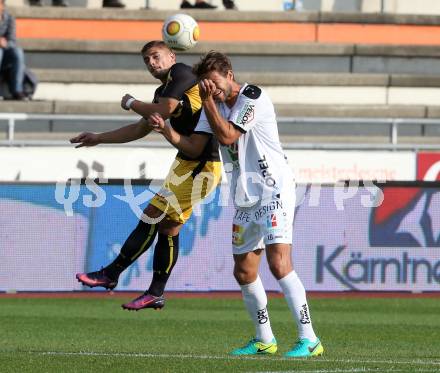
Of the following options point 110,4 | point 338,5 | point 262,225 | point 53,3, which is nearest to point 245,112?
point 262,225

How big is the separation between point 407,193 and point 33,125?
685cm

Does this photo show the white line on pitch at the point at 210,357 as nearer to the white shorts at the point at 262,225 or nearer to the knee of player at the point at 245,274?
the knee of player at the point at 245,274

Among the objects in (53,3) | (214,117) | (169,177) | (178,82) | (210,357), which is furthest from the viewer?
(53,3)

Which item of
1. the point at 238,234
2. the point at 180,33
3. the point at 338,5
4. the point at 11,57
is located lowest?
the point at 238,234

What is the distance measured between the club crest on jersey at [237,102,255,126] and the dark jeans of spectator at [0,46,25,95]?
12049 mm

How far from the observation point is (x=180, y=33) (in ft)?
34.6

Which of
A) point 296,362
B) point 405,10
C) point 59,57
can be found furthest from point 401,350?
point 405,10

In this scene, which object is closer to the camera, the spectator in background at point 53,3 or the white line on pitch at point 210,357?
the white line on pitch at point 210,357

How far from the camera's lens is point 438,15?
→ 80.7 feet

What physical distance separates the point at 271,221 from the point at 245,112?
0.84 m

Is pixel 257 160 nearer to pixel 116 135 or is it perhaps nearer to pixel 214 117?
pixel 214 117

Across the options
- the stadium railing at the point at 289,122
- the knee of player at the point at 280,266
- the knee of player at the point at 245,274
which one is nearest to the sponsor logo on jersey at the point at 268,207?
the knee of player at the point at 280,266

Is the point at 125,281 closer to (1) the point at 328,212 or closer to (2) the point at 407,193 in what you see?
(1) the point at 328,212

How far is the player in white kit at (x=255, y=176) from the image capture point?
9391mm
